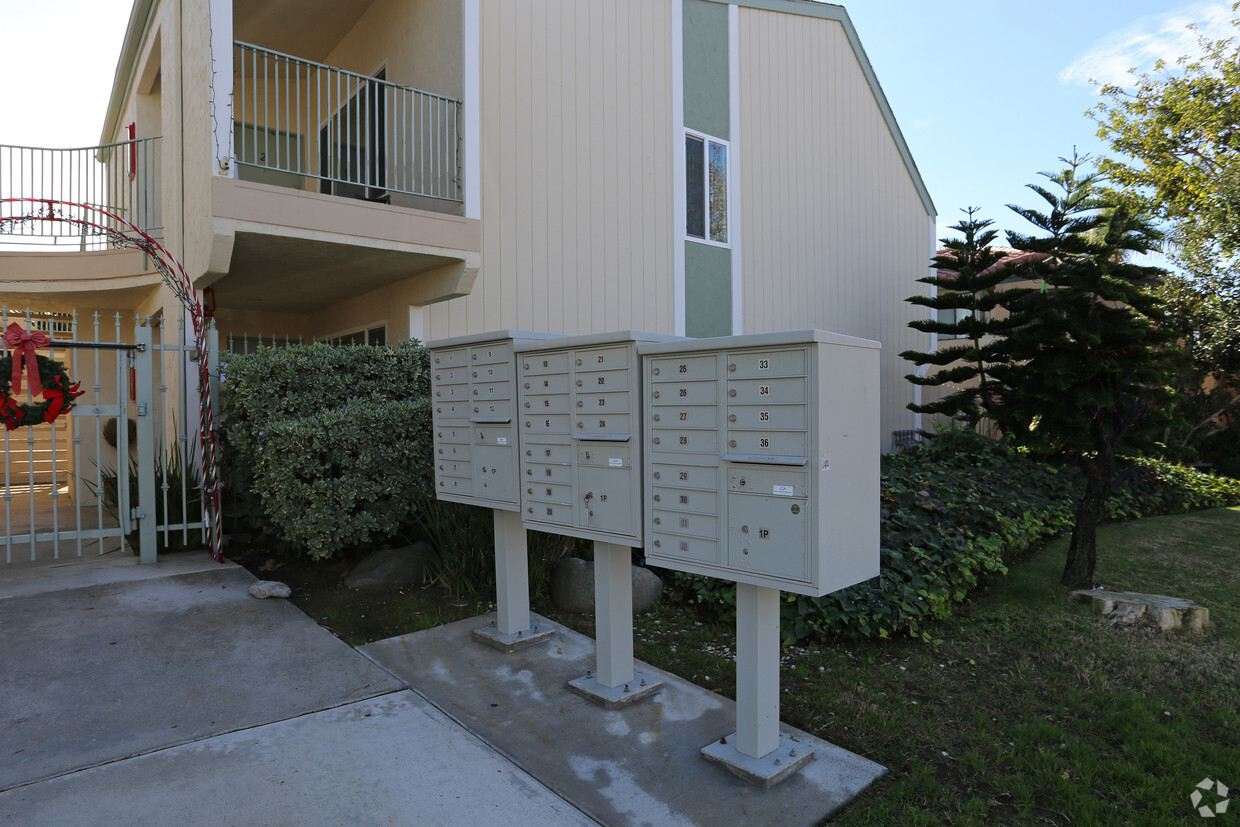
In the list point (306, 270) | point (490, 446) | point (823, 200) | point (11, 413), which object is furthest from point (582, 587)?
point (823, 200)

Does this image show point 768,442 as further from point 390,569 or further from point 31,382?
point 31,382

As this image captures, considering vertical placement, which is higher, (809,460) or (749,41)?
(749,41)

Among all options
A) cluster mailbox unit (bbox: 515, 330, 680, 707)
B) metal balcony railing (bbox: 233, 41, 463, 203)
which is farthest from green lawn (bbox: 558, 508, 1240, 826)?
metal balcony railing (bbox: 233, 41, 463, 203)

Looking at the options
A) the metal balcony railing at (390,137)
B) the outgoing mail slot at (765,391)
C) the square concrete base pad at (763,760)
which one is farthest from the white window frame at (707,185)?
the square concrete base pad at (763,760)

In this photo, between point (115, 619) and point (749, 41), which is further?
point (749, 41)

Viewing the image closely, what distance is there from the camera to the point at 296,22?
9.09m

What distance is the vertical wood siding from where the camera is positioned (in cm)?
780

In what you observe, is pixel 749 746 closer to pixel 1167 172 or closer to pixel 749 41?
pixel 749 41

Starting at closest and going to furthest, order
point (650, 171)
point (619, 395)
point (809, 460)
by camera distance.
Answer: point (809, 460) < point (619, 395) < point (650, 171)

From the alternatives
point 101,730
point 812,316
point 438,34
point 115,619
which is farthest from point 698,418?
point 812,316

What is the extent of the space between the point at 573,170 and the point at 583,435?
5589 millimetres

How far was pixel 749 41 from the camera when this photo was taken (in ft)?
34.4

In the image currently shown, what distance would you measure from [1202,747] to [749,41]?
389 inches

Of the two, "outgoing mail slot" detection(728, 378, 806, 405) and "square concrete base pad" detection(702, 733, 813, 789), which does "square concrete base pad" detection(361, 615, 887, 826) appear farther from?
"outgoing mail slot" detection(728, 378, 806, 405)
